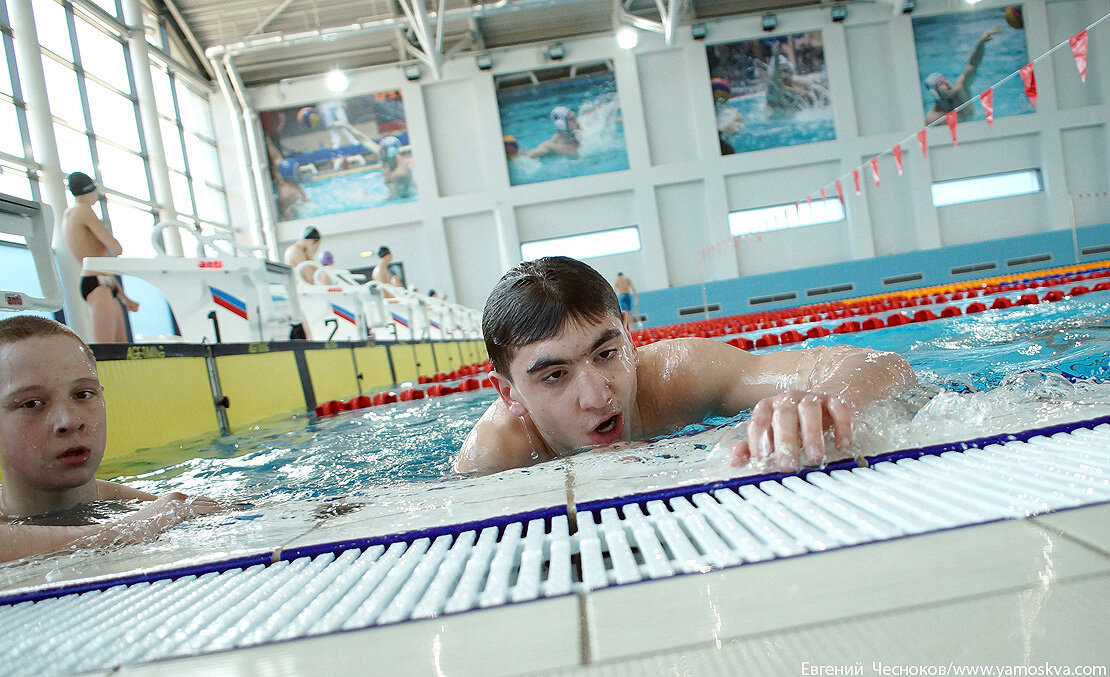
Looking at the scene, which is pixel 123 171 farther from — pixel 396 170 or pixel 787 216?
pixel 787 216

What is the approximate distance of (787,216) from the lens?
1788cm

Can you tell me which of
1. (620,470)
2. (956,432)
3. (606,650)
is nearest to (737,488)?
(620,470)

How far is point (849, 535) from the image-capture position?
0.93m

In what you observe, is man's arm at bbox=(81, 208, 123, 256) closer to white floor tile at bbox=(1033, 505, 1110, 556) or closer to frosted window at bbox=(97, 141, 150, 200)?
→ frosted window at bbox=(97, 141, 150, 200)

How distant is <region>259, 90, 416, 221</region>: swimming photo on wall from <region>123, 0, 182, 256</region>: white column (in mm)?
4393

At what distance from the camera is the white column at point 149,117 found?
12.9 m

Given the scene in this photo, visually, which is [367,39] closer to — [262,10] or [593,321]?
[262,10]

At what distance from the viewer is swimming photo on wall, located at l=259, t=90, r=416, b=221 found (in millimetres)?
17453

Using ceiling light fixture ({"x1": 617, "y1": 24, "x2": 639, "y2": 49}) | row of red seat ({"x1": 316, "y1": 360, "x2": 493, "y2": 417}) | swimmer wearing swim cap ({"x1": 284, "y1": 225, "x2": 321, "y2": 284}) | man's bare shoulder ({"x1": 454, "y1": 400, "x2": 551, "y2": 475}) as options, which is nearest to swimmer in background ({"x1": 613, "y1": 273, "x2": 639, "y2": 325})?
ceiling light fixture ({"x1": 617, "y1": 24, "x2": 639, "y2": 49})

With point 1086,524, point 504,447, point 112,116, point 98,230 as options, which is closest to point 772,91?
point 112,116

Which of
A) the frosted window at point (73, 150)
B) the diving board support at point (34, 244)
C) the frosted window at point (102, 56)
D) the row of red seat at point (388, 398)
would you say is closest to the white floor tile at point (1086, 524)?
the diving board support at point (34, 244)

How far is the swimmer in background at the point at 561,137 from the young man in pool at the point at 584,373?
632 inches

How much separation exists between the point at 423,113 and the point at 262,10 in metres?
4.07

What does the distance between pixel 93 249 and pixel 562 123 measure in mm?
13098
